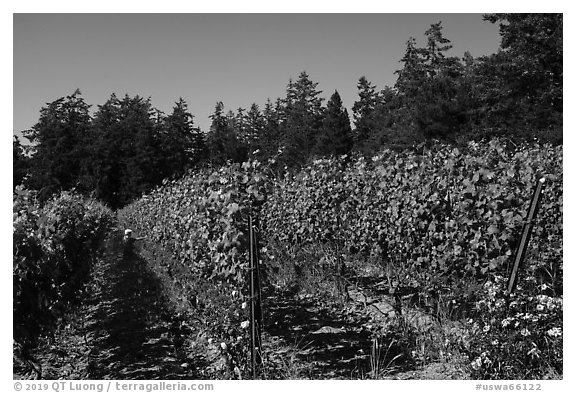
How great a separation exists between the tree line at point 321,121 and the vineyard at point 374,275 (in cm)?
132

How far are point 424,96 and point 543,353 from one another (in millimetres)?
21658

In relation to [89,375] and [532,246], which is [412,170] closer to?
[532,246]

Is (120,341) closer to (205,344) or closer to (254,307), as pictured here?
(205,344)

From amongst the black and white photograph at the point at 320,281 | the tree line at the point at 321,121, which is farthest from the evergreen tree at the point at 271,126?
the black and white photograph at the point at 320,281

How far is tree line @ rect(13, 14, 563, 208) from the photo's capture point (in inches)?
575

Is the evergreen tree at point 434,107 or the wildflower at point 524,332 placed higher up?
the evergreen tree at point 434,107

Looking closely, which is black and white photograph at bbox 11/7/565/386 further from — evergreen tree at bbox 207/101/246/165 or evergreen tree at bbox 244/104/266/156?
evergreen tree at bbox 244/104/266/156

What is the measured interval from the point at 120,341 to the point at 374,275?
149 inches

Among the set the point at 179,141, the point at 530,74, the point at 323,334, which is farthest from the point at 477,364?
the point at 179,141

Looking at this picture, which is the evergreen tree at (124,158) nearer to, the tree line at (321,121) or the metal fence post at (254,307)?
the tree line at (321,121)

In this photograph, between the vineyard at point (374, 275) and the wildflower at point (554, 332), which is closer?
the wildflower at point (554, 332)

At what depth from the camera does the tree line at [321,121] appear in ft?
47.9
